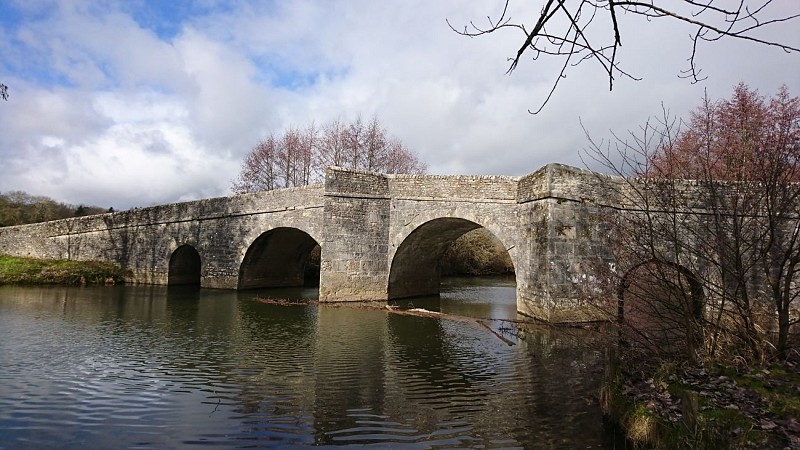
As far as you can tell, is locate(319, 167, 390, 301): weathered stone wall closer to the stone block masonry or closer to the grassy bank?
the stone block masonry

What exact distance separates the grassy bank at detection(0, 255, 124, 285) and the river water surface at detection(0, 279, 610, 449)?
9.13m

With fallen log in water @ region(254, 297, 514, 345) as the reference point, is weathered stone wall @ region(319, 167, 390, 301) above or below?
above

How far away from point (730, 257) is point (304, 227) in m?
11.6

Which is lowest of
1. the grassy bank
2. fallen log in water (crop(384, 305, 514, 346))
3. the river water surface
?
the river water surface

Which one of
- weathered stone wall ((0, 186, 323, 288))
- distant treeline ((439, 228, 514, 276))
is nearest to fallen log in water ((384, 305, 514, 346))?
weathered stone wall ((0, 186, 323, 288))

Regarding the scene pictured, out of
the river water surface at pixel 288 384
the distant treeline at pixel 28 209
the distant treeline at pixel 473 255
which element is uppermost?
the distant treeline at pixel 28 209

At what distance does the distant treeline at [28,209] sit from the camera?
28.7m

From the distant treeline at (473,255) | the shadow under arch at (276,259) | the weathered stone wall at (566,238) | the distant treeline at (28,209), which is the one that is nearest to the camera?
the weathered stone wall at (566,238)

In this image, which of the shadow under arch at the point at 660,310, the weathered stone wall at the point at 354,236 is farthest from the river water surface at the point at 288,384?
the weathered stone wall at the point at 354,236

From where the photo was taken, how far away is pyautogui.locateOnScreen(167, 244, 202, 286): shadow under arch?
18781 millimetres

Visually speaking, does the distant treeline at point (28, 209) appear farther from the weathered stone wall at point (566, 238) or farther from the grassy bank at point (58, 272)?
the weathered stone wall at point (566, 238)

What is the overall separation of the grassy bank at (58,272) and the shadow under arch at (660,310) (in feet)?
64.6

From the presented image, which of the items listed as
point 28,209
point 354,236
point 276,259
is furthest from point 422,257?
point 28,209

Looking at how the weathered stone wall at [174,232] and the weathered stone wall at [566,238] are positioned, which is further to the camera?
the weathered stone wall at [174,232]
